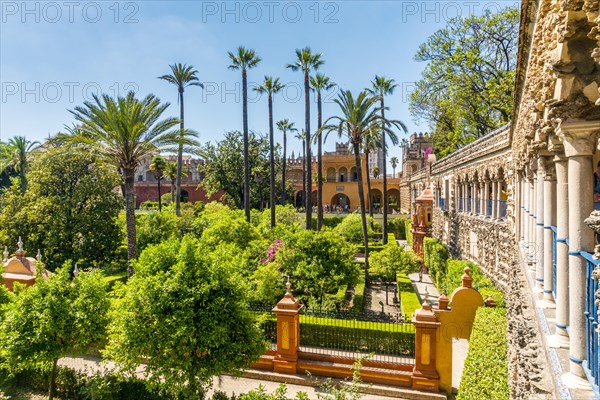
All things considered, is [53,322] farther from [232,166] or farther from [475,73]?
[232,166]

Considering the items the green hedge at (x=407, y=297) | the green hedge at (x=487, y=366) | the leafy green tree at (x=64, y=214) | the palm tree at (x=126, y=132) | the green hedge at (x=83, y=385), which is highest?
the palm tree at (x=126, y=132)

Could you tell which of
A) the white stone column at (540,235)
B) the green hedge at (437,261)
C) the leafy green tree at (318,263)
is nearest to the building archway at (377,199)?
the green hedge at (437,261)

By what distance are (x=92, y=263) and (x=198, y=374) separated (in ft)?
47.1

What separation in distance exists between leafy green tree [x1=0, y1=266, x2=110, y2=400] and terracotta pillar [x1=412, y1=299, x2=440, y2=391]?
8318 mm

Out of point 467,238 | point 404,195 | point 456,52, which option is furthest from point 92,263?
point 404,195

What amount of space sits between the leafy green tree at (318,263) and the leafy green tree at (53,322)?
22.1 feet

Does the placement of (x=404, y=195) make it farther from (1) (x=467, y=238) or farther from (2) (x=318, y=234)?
(2) (x=318, y=234)

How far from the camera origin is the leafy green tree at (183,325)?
764 cm

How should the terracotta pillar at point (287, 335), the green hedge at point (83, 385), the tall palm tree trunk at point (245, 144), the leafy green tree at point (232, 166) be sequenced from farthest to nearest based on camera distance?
the leafy green tree at point (232, 166), the tall palm tree trunk at point (245, 144), the terracotta pillar at point (287, 335), the green hedge at point (83, 385)

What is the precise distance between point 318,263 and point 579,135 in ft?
38.8

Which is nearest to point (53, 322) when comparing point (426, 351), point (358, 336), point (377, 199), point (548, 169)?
point (358, 336)

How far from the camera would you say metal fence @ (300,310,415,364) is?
34.7 ft

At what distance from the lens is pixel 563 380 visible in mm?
2402

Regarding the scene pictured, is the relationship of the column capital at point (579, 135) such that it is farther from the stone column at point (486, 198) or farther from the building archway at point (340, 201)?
the building archway at point (340, 201)
